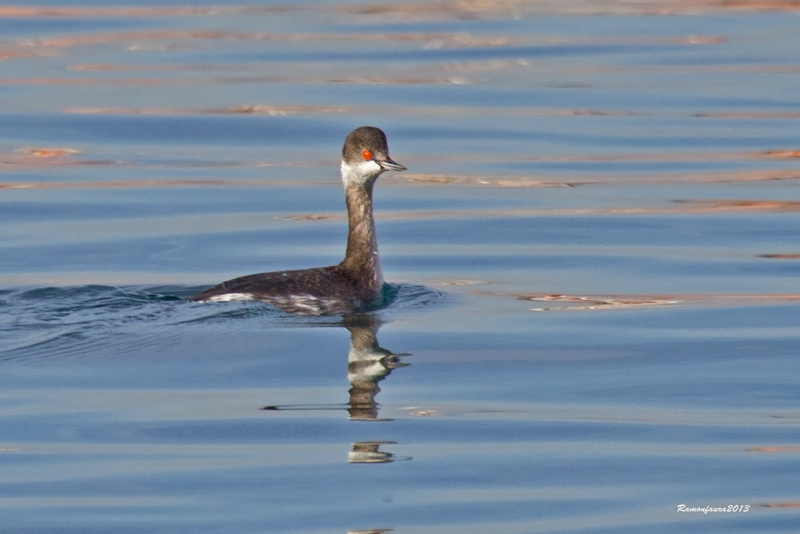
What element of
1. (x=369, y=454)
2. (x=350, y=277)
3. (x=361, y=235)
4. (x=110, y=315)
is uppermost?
(x=361, y=235)

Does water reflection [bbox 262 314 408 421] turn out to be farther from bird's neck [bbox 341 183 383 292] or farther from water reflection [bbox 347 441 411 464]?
bird's neck [bbox 341 183 383 292]

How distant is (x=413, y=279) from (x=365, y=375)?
11.6 feet

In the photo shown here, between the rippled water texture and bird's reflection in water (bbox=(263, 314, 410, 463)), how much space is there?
3cm

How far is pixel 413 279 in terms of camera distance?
1382 cm

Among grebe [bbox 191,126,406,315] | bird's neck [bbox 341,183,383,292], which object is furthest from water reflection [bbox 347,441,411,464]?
bird's neck [bbox 341,183,383,292]

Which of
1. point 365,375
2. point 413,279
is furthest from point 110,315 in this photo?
point 413,279

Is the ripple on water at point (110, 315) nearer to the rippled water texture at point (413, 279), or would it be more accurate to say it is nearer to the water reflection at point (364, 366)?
the rippled water texture at point (413, 279)

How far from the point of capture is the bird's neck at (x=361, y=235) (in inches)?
504

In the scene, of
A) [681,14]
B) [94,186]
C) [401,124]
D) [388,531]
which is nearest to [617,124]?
[401,124]

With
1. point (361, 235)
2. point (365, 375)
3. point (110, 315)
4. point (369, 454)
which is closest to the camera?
point (369, 454)

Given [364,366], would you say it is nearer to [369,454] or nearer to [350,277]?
[369,454]

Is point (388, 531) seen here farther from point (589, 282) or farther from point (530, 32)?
point (530, 32)

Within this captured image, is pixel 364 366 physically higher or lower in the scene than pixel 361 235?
lower

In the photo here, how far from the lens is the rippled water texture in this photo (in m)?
8.23
